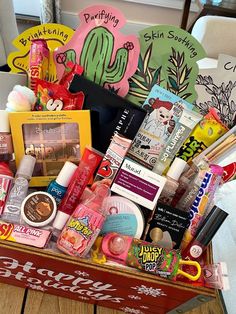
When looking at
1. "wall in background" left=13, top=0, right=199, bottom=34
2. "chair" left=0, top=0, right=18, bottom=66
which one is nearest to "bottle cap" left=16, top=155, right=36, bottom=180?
"chair" left=0, top=0, right=18, bottom=66

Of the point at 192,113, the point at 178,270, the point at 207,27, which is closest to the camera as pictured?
the point at 178,270

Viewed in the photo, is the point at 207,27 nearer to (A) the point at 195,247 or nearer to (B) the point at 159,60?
(B) the point at 159,60

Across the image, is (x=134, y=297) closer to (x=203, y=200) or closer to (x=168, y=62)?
(x=203, y=200)

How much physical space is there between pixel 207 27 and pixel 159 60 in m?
0.74

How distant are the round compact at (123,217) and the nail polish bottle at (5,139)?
225mm

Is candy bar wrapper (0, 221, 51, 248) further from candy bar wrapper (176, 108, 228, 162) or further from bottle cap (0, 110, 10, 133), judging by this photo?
candy bar wrapper (176, 108, 228, 162)

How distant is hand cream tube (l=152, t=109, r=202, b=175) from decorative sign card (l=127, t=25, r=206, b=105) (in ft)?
0.15

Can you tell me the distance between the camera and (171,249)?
0.61m

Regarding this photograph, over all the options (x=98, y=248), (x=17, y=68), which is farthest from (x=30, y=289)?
(x=17, y=68)

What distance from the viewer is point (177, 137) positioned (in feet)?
2.30

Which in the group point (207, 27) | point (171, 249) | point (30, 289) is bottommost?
point (30, 289)

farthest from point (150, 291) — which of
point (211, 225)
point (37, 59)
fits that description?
point (37, 59)

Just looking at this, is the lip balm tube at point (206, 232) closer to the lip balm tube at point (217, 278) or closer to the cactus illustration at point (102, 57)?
the lip balm tube at point (217, 278)

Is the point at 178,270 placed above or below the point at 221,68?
below
